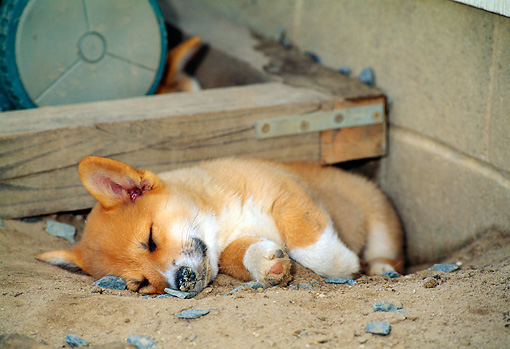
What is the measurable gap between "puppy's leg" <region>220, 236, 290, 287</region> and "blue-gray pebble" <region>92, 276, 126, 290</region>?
60 cm

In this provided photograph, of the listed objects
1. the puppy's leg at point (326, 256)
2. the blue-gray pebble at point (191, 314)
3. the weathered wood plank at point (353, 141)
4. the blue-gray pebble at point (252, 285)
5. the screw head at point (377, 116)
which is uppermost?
the screw head at point (377, 116)

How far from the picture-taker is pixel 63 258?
2.96 metres

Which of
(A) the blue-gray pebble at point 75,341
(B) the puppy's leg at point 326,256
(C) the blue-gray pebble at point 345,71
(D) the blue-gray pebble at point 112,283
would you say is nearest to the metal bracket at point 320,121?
(C) the blue-gray pebble at point 345,71

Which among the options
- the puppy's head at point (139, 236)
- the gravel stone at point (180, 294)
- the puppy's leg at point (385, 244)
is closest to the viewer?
the gravel stone at point (180, 294)

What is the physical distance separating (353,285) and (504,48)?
5.22ft

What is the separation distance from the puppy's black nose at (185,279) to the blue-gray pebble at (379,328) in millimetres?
958

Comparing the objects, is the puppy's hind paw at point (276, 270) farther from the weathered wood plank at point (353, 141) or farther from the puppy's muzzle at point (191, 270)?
A: the weathered wood plank at point (353, 141)

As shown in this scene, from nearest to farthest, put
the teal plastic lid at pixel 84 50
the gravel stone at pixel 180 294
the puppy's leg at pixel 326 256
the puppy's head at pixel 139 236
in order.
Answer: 1. the gravel stone at pixel 180 294
2. the puppy's head at pixel 139 236
3. the puppy's leg at pixel 326 256
4. the teal plastic lid at pixel 84 50

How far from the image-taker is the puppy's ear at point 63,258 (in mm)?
2947

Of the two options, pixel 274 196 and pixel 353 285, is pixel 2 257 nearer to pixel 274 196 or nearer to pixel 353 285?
pixel 274 196

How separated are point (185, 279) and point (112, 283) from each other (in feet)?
1.43

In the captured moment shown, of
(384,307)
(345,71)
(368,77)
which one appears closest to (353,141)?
(368,77)

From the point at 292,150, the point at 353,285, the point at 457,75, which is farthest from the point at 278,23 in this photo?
the point at 353,285

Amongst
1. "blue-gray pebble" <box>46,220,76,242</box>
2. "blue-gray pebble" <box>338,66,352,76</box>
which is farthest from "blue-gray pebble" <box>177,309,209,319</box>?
"blue-gray pebble" <box>338,66,352,76</box>
